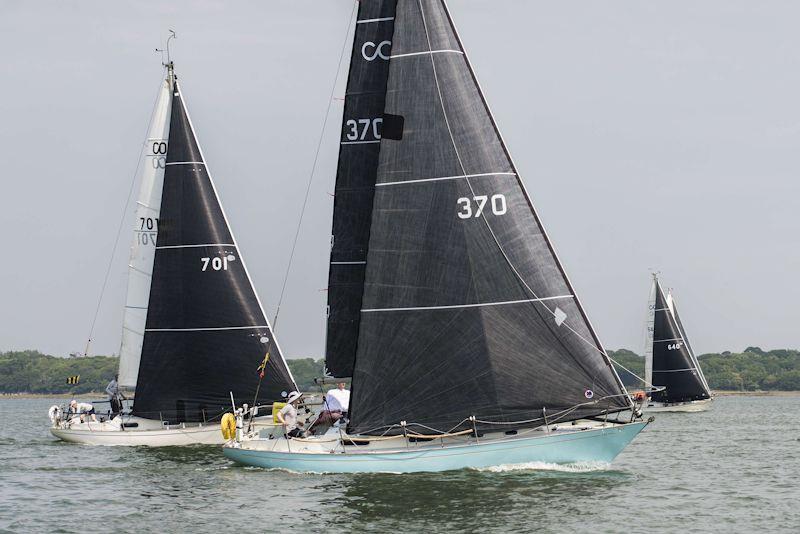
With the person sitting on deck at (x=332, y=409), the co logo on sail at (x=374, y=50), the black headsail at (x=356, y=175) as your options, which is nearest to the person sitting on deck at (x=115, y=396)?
the black headsail at (x=356, y=175)

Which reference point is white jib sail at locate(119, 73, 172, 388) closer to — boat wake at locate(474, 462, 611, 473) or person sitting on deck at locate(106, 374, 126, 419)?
person sitting on deck at locate(106, 374, 126, 419)

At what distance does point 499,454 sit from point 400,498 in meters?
2.71

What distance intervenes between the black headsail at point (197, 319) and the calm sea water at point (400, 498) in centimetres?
416

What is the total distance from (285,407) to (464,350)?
4.72m

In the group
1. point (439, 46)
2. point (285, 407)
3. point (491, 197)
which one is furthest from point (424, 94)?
point (285, 407)

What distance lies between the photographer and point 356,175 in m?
30.6

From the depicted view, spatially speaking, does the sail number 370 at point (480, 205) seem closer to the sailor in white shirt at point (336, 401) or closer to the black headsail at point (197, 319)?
the sailor in white shirt at point (336, 401)

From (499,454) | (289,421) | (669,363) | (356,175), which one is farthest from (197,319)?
(669,363)

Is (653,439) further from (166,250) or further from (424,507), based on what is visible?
(424,507)

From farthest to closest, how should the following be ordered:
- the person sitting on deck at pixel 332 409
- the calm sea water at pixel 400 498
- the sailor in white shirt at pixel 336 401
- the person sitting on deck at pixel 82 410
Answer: the person sitting on deck at pixel 82 410
the sailor in white shirt at pixel 336 401
the person sitting on deck at pixel 332 409
the calm sea water at pixel 400 498

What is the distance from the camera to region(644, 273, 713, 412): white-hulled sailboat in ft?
229

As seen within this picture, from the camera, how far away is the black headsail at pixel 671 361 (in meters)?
69.9

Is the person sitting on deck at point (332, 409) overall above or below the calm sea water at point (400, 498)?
above

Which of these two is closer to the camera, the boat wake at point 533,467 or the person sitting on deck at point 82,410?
the boat wake at point 533,467
